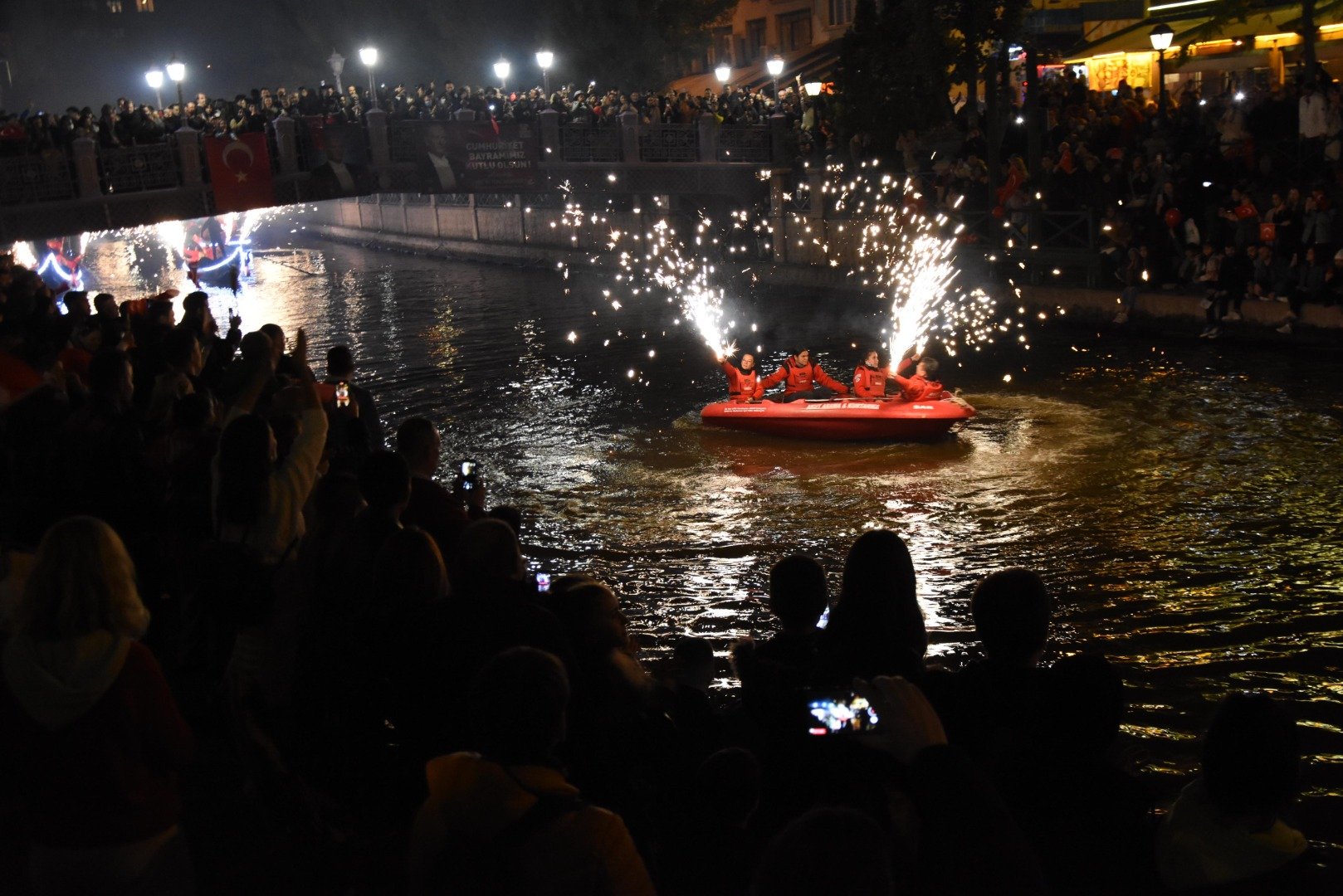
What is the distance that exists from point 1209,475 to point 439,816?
13.4m

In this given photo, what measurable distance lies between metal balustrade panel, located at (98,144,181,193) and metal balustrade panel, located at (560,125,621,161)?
9.99 m

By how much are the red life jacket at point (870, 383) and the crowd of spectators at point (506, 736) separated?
40.0 ft

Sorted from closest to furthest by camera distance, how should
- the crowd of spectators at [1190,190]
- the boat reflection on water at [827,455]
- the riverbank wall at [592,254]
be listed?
the boat reflection on water at [827,455] → the crowd of spectators at [1190,190] → the riverbank wall at [592,254]

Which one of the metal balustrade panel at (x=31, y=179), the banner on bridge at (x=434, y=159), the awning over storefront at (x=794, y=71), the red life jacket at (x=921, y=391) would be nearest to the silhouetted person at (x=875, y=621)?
the red life jacket at (x=921, y=391)

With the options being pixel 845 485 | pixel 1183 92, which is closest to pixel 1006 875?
pixel 845 485

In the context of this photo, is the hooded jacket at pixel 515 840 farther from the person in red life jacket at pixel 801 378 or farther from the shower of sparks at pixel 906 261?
the shower of sparks at pixel 906 261

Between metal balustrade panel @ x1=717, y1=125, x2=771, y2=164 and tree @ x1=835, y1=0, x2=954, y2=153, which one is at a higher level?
tree @ x1=835, y1=0, x2=954, y2=153

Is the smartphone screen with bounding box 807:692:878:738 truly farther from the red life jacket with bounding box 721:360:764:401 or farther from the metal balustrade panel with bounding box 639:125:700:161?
the metal balustrade panel with bounding box 639:125:700:161

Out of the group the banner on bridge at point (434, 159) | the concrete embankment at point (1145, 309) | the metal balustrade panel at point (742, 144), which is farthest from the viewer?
the metal balustrade panel at point (742, 144)

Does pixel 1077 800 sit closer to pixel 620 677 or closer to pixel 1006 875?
pixel 1006 875

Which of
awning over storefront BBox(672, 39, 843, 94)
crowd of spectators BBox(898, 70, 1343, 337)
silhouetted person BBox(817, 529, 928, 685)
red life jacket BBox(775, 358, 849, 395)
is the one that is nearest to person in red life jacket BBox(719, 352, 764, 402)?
red life jacket BBox(775, 358, 849, 395)

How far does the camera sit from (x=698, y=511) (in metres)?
14.7

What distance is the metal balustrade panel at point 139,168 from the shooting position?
1061 inches

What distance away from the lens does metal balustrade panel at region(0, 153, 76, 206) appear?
25.5 m
